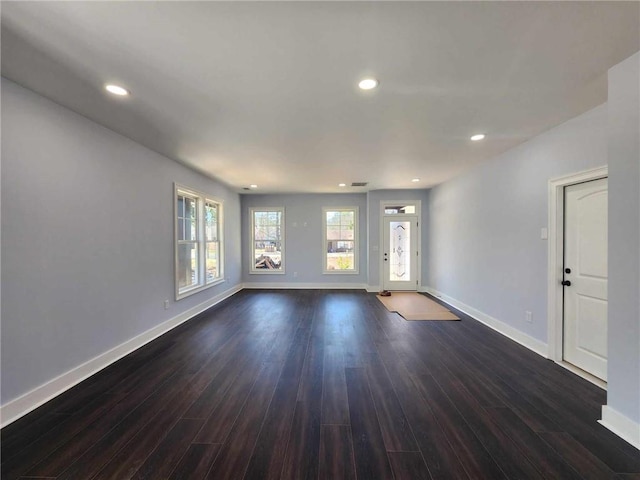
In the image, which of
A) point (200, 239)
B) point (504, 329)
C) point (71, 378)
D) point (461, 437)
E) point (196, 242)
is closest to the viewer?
point (461, 437)

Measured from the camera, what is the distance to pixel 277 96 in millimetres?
2240

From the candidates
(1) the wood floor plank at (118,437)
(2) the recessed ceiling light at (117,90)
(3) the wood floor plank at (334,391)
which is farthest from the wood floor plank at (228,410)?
(2) the recessed ceiling light at (117,90)

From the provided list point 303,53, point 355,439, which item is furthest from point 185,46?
point 355,439

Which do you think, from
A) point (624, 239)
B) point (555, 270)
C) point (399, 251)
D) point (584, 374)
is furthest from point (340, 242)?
point (624, 239)

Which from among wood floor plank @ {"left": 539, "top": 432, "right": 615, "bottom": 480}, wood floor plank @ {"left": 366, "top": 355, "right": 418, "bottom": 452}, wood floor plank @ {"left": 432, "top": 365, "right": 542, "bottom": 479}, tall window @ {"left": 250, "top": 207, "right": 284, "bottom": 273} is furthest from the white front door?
tall window @ {"left": 250, "top": 207, "right": 284, "bottom": 273}

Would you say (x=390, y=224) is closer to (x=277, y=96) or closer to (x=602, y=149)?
(x=602, y=149)

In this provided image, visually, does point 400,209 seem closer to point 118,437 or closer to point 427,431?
point 427,431

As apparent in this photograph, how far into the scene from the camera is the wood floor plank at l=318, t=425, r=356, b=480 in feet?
5.05

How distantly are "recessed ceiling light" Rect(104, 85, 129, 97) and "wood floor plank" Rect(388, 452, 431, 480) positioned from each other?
10.9 feet

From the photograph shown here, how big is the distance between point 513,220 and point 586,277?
1.09 m

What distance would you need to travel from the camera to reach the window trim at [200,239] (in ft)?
13.6

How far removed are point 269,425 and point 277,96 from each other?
2583 mm

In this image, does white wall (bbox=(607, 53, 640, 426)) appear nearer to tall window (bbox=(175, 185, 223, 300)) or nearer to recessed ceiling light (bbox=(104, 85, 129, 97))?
recessed ceiling light (bbox=(104, 85, 129, 97))

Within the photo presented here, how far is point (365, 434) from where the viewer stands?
1853 mm
